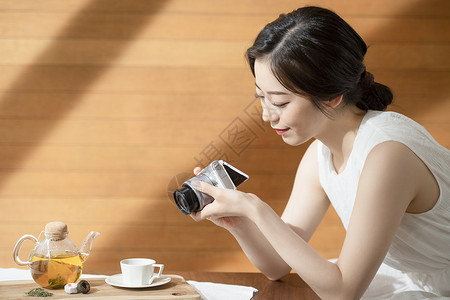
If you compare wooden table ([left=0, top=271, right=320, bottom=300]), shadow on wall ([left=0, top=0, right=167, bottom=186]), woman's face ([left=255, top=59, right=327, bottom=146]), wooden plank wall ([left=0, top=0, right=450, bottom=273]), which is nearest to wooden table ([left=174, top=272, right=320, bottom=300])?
wooden table ([left=0, top=271, right=320, bottom=300])

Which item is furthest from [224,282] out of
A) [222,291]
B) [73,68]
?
[73,68]

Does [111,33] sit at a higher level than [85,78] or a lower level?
higher

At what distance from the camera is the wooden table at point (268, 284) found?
48.4 inches

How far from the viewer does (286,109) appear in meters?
1.29

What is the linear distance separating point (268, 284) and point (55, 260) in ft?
1.75

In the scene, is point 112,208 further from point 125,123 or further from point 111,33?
point 111,33

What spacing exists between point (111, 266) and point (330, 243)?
4.21 ft

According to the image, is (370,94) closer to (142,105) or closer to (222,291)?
(222,291)

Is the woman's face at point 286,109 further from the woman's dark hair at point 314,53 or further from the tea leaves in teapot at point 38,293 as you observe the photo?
the tea leaves in teapot at point 38,293

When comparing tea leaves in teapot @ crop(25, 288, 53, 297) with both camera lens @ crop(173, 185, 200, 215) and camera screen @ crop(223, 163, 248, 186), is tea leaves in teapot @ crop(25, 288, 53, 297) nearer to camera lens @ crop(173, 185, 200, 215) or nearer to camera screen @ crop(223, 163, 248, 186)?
camera lens @ crop(173, 185, 200, 215)

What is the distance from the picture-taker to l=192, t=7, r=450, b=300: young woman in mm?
1178

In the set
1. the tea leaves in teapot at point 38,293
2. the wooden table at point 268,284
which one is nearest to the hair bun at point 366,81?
the wooden table at point 268,284

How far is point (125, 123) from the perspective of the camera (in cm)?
298

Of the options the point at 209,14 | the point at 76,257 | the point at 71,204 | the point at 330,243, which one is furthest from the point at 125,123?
the point at 76,257
